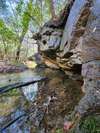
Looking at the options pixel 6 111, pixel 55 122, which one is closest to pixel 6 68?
pixel 6 111

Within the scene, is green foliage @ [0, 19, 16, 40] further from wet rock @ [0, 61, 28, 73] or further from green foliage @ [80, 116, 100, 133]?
green foliage @ [80, 116, 100, 133]

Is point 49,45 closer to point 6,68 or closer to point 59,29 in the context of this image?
point 59,29

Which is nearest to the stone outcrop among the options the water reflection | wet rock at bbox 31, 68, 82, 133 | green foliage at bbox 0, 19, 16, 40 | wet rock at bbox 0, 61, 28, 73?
wet rock at bbox 31, 68, 82, 133

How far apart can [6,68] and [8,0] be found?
827 centimetres

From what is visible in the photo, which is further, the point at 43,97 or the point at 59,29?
the point at 59,29

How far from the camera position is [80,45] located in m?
6.39

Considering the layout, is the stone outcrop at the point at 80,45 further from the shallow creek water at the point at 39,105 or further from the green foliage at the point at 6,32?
the green foliage at the point at 6,32

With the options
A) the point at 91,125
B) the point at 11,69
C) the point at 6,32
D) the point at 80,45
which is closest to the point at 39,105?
the point at 80,45

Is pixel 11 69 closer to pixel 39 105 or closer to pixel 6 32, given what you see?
pixel 6 32

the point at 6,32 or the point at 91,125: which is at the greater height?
the point at 6,32

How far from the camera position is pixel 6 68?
1202 centimetres

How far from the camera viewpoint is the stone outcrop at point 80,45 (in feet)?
13.2

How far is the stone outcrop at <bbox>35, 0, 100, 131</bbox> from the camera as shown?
4.04 meters

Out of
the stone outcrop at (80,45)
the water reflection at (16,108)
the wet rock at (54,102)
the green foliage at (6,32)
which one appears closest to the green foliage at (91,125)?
the stone outcrop at (80,45)
